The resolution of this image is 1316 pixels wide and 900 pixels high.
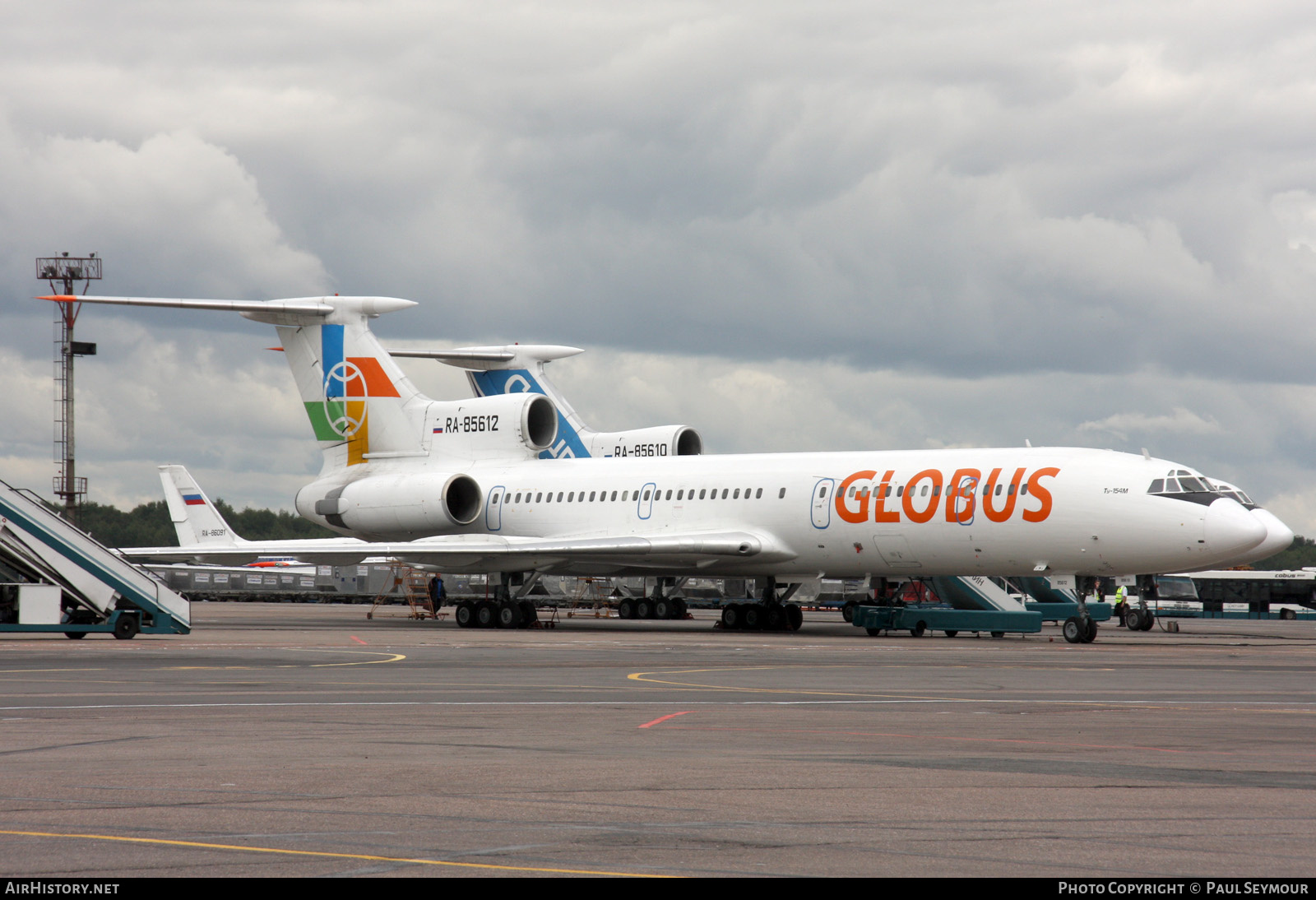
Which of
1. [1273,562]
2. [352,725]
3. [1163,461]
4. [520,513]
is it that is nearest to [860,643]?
[1163,461]

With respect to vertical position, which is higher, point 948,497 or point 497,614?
point 948,497

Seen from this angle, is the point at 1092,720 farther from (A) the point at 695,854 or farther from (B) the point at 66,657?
(B) the point at 66,657

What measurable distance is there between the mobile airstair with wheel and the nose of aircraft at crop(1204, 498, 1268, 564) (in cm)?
2194

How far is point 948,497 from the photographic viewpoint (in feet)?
113

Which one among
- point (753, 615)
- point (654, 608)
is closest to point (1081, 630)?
point (753, 615)

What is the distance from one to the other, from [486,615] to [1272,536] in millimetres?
21176

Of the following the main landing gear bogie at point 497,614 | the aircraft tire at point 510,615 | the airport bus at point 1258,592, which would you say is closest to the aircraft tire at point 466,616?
the main landing gear bogie at point 497,614

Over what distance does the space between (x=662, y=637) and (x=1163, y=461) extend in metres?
12.2

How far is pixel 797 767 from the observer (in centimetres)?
1030

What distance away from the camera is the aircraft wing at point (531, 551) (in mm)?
38312

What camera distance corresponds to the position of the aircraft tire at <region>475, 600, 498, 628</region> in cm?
4206

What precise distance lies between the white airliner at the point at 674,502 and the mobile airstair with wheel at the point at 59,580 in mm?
10291

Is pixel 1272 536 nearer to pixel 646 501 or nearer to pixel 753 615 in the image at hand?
pixel 753 615

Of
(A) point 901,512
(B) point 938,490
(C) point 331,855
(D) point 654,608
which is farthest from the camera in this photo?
(D) point 654,608
